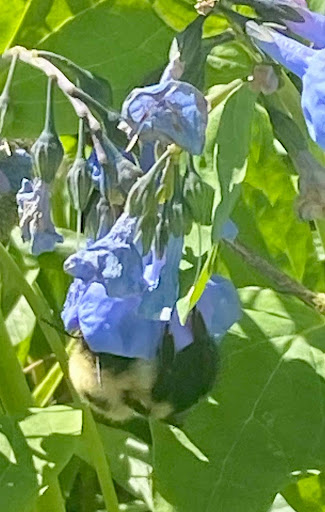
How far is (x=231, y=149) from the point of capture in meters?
0.92

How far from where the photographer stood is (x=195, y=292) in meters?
0.88

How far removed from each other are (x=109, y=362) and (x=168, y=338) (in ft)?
0.18

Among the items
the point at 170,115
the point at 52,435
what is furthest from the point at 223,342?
the point at 170,115

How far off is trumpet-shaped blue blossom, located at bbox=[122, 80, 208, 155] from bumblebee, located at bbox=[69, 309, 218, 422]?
9.1 inches

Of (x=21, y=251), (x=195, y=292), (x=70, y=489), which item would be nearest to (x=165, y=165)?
(x=195, y=292)

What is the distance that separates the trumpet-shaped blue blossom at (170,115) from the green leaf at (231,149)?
0.09 metres

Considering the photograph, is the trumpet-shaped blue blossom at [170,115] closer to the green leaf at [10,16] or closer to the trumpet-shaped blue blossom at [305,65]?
the trumpet-shaped blue blossom at [305,65]

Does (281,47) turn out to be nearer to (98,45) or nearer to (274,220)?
(98,45)

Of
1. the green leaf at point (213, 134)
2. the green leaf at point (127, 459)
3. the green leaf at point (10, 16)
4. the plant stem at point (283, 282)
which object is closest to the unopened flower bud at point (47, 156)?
the green leaf at point (213, 134)

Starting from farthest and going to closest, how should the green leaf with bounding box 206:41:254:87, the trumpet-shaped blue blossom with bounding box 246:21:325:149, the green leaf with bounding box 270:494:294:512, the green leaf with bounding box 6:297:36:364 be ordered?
the green leaf with bounding box 6:297:36:364, the green leaf with bounding box 270:494:294:512, the green leaf with bounding box 206:41:254:87, the trumpet-shaped blue blossom with bounding box 246:21:325:149

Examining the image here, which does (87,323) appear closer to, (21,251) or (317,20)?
(317,20)

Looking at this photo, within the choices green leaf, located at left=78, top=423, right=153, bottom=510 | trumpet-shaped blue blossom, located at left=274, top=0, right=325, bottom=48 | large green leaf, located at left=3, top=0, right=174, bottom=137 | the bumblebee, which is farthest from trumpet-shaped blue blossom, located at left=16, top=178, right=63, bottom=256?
green leaf, located at left=78, top=423, right=153, bottom=510

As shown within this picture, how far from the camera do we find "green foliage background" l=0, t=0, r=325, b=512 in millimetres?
1024

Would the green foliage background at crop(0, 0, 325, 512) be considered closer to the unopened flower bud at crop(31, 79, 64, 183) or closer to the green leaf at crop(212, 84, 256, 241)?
the green leaf at crop(212, 84, 256, 241)
